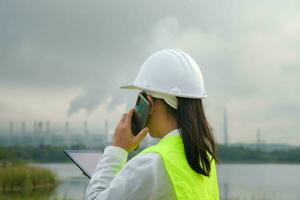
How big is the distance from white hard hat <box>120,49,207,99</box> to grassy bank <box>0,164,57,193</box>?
23.6 metres

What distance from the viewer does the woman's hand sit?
2.28 m

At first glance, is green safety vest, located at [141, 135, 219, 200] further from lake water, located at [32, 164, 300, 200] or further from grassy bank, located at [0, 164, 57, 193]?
grassy bank, located at [0, 164, 57, 193]

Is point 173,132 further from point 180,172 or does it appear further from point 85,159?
point 85,159

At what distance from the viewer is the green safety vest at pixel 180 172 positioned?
2.14 metres

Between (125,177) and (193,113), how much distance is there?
36cm

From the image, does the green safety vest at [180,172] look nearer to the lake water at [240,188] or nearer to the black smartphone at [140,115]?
the black smartphone at [140,115]

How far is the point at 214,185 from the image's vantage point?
7.82ft

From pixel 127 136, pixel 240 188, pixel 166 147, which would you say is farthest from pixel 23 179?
pixel 166 147

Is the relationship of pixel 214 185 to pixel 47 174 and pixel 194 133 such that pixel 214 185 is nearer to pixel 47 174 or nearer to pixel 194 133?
pixel 194 133

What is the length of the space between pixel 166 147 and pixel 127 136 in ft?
0.55

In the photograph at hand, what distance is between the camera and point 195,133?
7.36 feet

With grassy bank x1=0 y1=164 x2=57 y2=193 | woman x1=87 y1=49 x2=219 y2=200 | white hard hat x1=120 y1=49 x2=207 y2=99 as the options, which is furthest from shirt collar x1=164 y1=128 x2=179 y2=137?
grassy bank x1=0 y1=164 x2=57 y2=193

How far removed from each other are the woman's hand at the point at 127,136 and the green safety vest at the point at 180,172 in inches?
3.1

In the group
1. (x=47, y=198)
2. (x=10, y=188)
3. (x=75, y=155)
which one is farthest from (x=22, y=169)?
(x=75, y=155)
